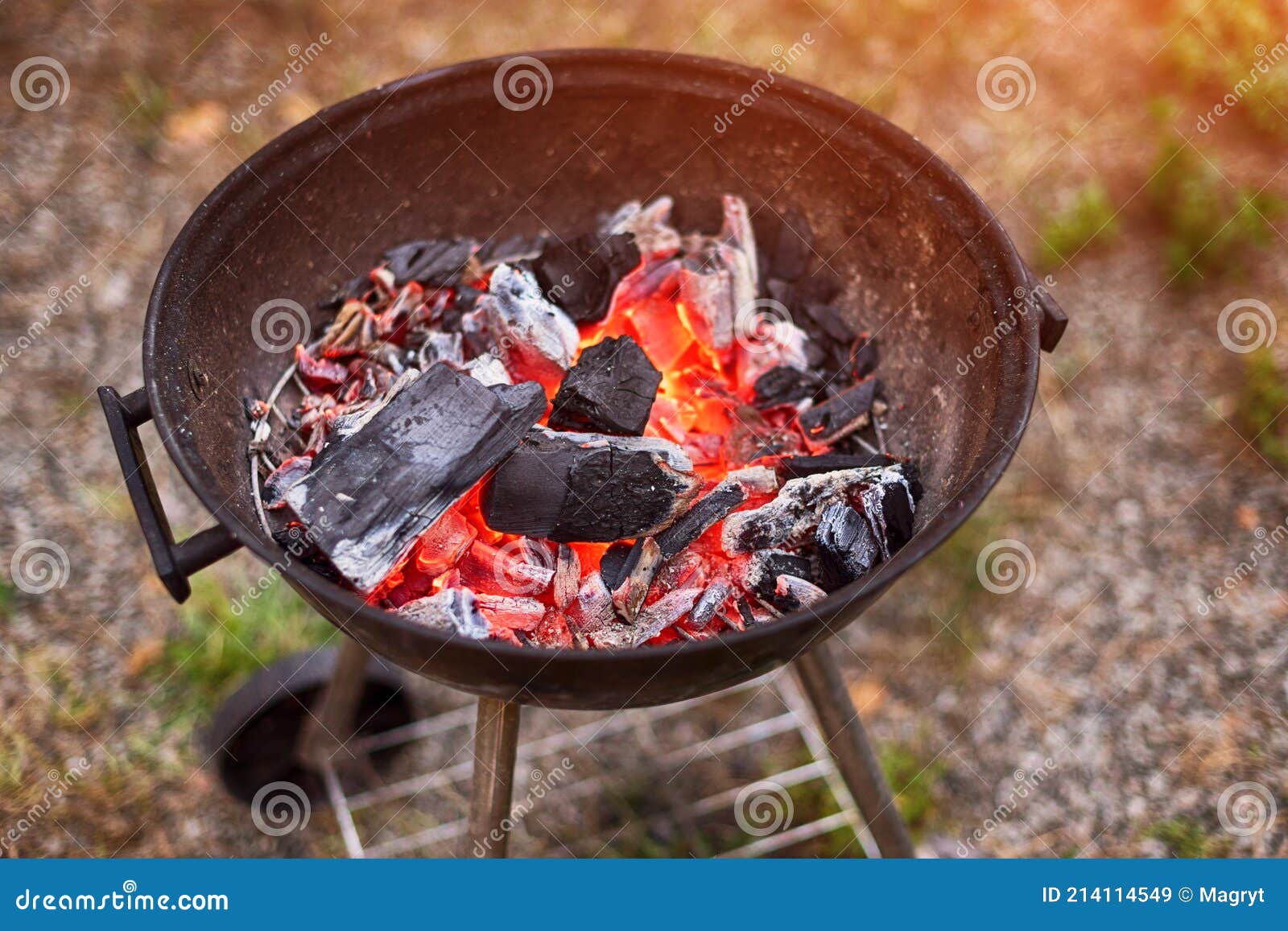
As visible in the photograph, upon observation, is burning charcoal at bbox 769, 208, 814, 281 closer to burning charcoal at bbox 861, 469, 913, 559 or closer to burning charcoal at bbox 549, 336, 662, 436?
burning charcoal at bbox 549, 336, 662, 436

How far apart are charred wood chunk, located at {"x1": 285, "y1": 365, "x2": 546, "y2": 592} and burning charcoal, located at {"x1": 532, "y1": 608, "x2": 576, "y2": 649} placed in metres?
0.30

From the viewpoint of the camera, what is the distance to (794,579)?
6.39 feet

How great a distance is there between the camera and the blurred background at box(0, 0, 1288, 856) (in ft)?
9.89

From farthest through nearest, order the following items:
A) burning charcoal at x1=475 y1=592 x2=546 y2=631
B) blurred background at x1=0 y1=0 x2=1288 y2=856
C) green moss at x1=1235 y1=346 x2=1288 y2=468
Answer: green moss at x1=1235 y1=346 x2=1288 y2=468
blurred background at x1=0 y1=0 x2=1288 y2=856
burning charcoal at x1=475 y1=592 x2=546 y2=631

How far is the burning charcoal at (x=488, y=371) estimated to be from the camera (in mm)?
2043

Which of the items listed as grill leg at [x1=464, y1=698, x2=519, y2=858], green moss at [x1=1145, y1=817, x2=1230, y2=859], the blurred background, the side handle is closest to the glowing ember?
the side handle

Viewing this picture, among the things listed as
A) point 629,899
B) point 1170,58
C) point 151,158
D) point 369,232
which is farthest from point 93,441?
point 1170,58

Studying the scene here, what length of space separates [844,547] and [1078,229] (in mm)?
2785

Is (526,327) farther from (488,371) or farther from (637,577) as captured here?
(637,577)

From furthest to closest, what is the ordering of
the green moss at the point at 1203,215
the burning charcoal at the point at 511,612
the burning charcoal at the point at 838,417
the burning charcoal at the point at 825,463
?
1. the green moss at the point at 1203,215
2. the burning charcoal at the point at 838,417
3. the burning charcoal at the point at 825,463
4. the burning charcoal at the point at 511,612

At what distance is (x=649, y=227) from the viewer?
2498 mm

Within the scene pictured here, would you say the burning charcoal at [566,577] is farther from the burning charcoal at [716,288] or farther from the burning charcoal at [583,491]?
the burning charcoal at [716,288]

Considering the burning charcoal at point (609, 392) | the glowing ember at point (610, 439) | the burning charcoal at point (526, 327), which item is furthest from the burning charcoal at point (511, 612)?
the burning charcoal at point (526, 327)

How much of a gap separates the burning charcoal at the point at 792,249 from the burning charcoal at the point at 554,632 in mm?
1086
